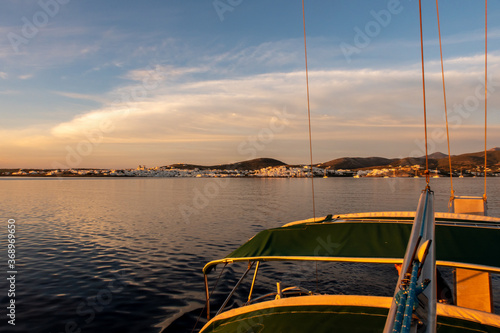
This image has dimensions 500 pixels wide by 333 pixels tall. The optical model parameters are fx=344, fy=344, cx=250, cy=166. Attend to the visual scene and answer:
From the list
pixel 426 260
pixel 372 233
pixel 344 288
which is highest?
pixel 426 260

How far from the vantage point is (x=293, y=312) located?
4.84m

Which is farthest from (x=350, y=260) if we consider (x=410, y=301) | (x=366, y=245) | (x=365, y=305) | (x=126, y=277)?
(x=126, y=277)

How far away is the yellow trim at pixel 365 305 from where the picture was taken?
4125 millimetres

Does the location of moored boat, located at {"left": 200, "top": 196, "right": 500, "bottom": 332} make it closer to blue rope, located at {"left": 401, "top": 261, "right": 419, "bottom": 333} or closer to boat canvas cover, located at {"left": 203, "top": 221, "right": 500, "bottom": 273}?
boat canvas cover, located at {"left": 203, "top": 221, "right": 500, "bottom": 273}

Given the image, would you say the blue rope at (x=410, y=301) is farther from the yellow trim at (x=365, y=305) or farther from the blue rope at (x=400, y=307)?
the yellow trim at (x=365, y=305)

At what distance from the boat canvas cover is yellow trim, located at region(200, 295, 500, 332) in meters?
0.62

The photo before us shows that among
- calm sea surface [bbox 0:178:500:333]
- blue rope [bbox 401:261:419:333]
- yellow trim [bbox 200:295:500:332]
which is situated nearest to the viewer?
blue rope [bbox 401:261:419:333]

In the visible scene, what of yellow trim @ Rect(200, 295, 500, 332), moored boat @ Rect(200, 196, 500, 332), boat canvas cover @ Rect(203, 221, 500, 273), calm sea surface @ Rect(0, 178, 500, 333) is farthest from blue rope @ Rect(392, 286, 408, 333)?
calm sea surface @ Rect(0, 178, 500, 333)

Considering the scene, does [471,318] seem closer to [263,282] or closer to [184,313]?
[184,313]

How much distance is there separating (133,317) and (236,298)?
375cm

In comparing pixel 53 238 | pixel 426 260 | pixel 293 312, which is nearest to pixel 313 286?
pixel 293 312

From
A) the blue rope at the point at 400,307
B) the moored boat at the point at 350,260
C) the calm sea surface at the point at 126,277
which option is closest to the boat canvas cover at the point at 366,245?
the moored boat at the point at 350,260

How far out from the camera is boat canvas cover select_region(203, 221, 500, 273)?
520cm

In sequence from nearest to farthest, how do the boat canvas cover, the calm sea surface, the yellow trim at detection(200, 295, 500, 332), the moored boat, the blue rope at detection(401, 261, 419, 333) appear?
the blue rope at detection(401, 261, 419, 333) < the yellow trim at detection(200, 295, 500, 332) < the moored boat < the boat canvas cover < the calm sea surface
